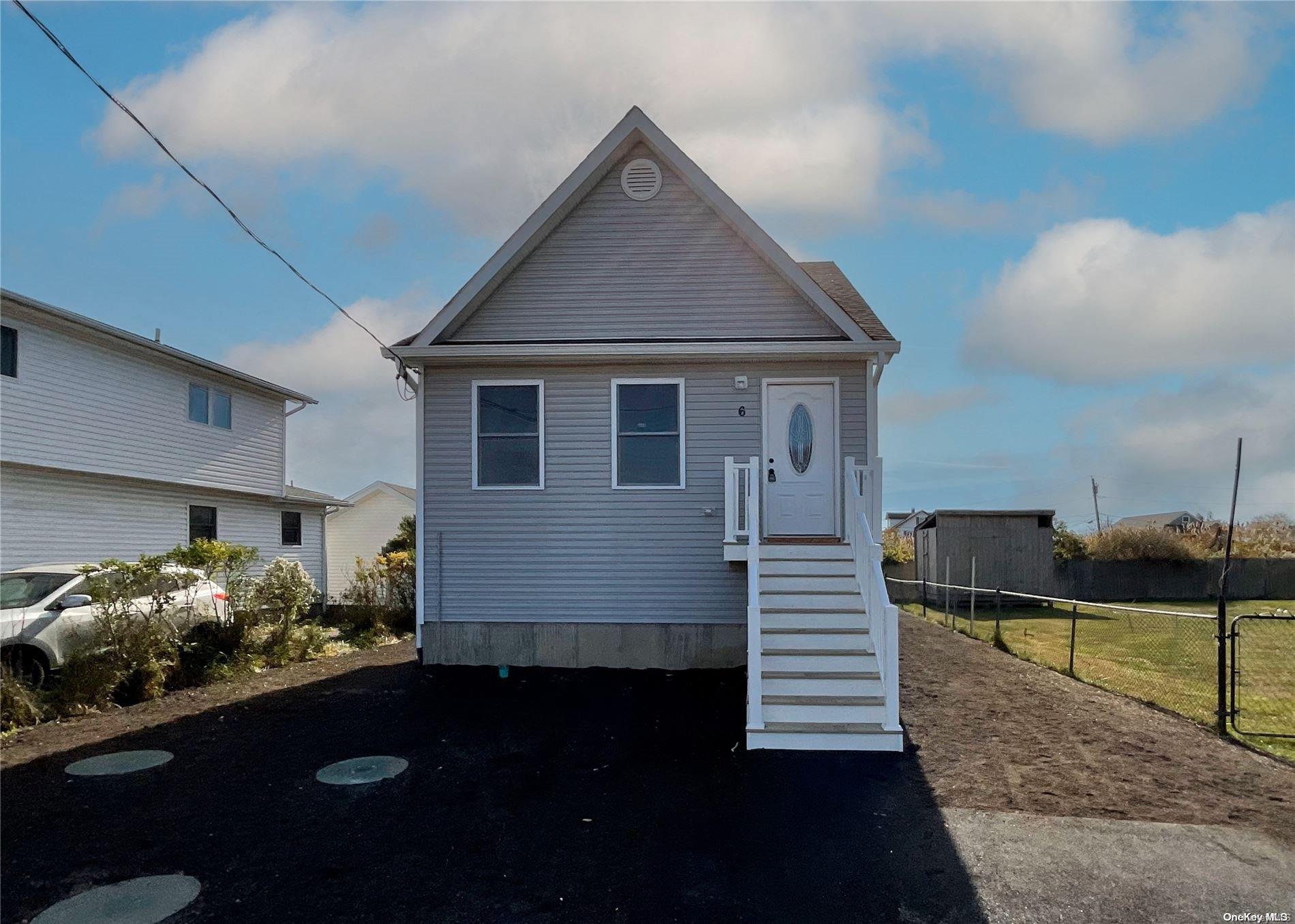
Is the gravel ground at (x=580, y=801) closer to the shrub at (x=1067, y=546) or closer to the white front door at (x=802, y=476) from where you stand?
the white front door at (x=802, y=476)

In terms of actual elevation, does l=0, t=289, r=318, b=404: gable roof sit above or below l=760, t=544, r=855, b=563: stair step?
above

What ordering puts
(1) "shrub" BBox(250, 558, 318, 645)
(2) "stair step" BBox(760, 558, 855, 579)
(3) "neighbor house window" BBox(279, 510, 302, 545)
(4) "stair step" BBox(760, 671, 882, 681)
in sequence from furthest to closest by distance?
(3) "neighbor house window" BBox(279, 510, 302, 545)
(1) "shrub" BBox(250, 558, 318, 645)
(2) "stair step" BBox(760, 558, 855, 579)
(4) "stair step" BBox(760, 671, 882, 681)

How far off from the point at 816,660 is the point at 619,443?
12.9 feet

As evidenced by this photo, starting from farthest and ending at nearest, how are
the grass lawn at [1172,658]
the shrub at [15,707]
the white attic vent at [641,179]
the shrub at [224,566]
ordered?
the shrub at [224,566] < the white attic vent at [641,179] < the grass lawn at [1172,658] < the shrub at [15,707]

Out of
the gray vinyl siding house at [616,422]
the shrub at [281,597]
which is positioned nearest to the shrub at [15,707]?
the shrub at [281,597]

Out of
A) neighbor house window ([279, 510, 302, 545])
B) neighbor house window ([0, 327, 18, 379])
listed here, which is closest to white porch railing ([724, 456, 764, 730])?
neighbor house window ([0, 327, 18, 379])

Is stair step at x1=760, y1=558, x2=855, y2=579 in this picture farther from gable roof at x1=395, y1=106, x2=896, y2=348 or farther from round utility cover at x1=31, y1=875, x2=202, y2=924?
round utility cover at x1=31, y1=875, x2=202, y2=924

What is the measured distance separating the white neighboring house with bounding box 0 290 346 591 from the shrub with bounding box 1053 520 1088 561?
859 inches

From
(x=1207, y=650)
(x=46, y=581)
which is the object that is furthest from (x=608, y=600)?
(x=1207, y=650)

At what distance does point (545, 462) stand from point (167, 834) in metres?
5.82

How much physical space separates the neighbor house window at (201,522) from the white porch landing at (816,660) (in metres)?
14.8

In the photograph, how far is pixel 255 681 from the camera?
10.8m

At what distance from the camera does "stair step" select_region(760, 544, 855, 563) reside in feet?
30.2

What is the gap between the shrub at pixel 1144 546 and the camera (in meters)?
24.6
